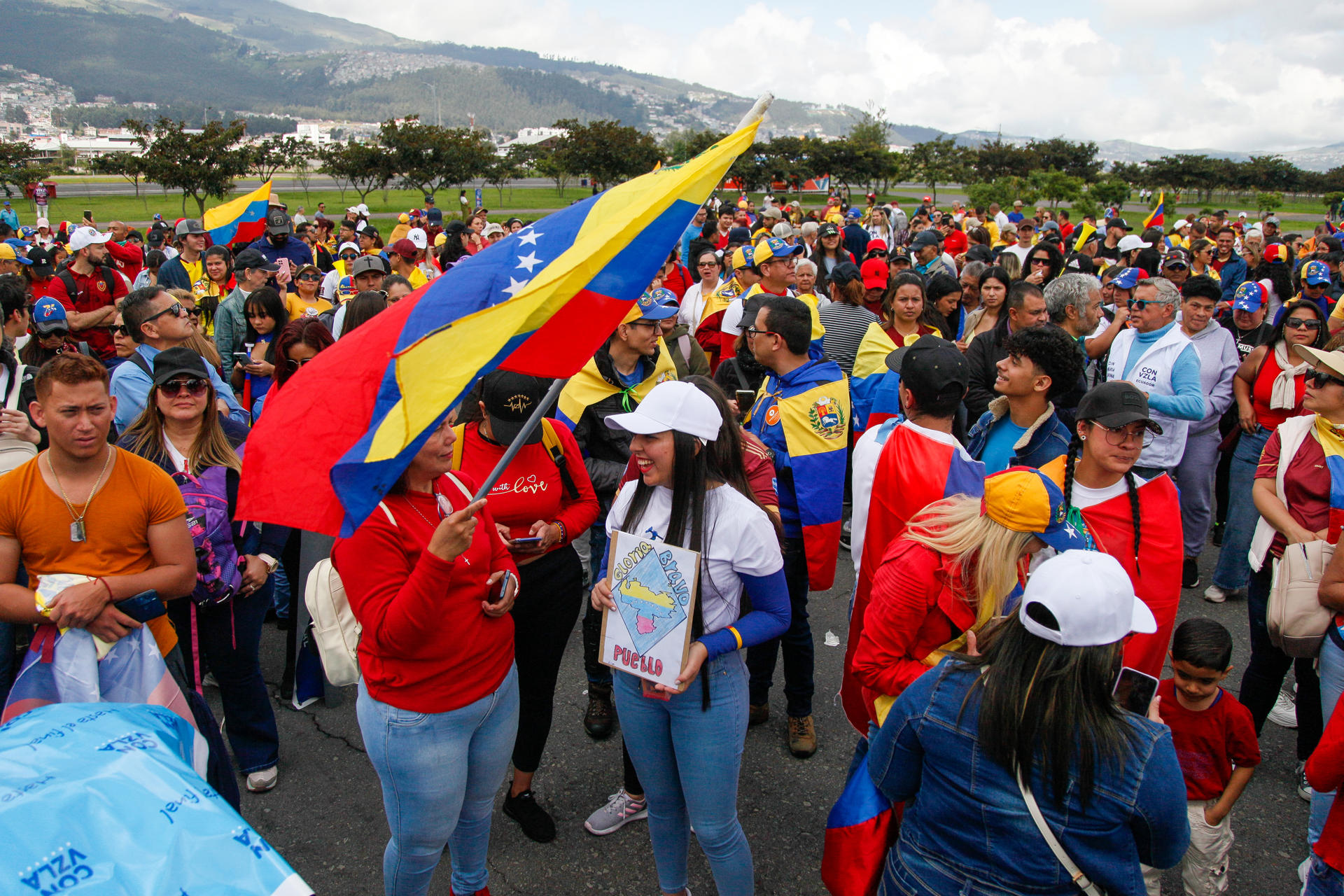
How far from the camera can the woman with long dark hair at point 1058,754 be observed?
1740 millimetres

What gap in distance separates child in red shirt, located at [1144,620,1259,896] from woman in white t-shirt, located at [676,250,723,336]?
226 inches

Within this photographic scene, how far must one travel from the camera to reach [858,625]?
313cm

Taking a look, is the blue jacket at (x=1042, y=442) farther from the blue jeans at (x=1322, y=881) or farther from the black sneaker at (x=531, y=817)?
the black sneaker at (x=531, y=817)

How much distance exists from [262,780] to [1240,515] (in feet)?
20.6

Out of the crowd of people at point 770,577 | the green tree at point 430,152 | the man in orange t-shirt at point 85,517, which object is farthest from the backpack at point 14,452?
the green tree at point 430,152

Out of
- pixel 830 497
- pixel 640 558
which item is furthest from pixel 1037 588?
pixel 830 497

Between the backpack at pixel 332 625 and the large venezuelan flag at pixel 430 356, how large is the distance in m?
1.55

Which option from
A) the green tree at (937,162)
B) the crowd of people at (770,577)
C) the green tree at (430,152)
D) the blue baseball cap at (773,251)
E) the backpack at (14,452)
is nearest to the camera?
the crowd of people at (770,577)

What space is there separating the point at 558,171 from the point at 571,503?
4640cm

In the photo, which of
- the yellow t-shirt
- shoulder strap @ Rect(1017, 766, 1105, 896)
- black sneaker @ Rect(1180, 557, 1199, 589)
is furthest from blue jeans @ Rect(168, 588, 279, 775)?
black sneaker @ Rect(1180, 557, 1199, 589)

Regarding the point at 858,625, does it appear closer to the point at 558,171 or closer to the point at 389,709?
the point at 389,709

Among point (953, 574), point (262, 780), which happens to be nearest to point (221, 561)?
point (262, 780)

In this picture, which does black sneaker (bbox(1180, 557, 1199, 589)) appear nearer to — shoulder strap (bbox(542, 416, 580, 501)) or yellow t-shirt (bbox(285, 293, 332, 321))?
shoulder strap (bbox(542, 416, 580, 501))

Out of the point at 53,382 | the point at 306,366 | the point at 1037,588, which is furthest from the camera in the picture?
the point at 53,382
